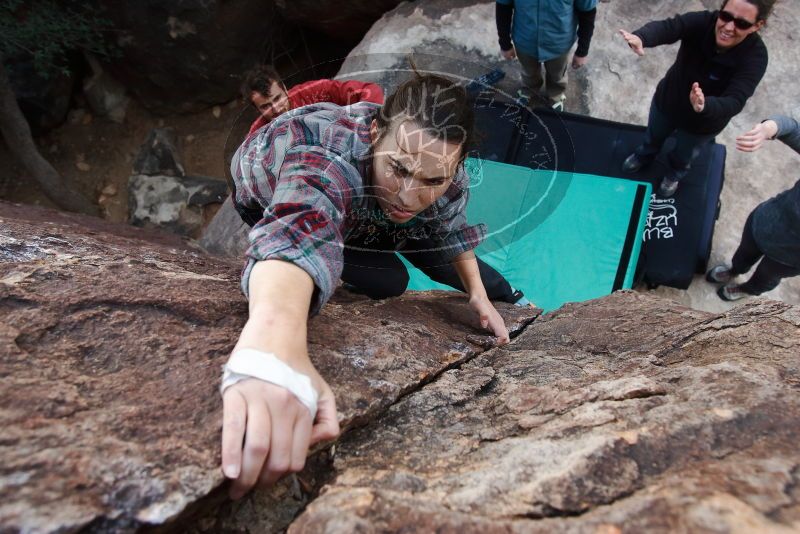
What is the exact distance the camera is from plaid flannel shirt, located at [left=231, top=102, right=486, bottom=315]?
103cm

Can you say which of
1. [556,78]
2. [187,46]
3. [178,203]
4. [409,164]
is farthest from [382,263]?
[187,46]

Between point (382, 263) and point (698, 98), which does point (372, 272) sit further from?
point (698, 98)

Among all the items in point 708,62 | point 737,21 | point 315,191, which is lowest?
point 315,191

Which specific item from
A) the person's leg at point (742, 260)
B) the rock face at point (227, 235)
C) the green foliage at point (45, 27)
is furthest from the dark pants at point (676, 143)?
the green foliage at point (45, 27)

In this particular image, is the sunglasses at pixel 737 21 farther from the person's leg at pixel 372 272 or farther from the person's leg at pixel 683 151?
the person's leg at pixel 372 272

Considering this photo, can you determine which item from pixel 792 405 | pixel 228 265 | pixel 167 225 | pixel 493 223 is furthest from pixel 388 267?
pixel 167 225

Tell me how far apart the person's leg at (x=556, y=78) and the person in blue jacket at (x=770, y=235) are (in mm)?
1090

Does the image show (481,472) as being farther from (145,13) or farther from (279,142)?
(145,13)

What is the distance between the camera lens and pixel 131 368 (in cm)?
100

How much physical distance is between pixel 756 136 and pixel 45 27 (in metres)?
4.45

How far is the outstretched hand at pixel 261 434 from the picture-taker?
81cm

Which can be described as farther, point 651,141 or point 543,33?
point 651,141

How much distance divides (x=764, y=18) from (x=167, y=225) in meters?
4.14

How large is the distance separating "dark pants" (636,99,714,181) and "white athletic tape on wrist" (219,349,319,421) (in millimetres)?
2801
